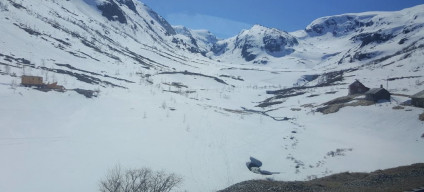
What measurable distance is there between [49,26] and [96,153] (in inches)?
4863

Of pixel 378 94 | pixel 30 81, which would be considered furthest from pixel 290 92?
pixel 30 81

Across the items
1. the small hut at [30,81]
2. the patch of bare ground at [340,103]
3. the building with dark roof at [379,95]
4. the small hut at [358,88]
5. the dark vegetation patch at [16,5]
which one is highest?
the dark vegetation patch at [16,5]

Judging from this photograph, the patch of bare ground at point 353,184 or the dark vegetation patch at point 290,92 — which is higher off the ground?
the dark vegetation patch at point 290,92

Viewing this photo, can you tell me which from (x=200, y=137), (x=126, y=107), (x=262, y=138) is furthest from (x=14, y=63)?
(x=262, y=138)

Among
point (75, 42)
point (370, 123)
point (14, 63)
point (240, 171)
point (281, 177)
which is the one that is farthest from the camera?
point (75, 42)

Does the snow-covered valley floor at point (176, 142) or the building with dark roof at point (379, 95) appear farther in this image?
the building with dark roof at point (379, 95)

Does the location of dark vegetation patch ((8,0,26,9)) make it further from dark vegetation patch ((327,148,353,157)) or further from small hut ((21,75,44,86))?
dark vegetation patch ((327,148,353,157))

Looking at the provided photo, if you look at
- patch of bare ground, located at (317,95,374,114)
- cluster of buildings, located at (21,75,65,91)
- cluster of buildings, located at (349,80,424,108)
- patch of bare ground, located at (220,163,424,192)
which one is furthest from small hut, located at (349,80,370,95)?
cluster of buildings, located at (21,75,65,91)

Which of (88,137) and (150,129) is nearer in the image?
(88,137)

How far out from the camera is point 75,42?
140 meters

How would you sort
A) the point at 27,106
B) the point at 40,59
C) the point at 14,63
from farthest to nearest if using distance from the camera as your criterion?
the point at 40,59, the point at 14,63, the point at 27,106

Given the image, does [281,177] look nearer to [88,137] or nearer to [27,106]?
[88,137]

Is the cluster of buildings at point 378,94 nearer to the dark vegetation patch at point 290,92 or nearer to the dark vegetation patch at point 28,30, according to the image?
the dark vegetation patch at point 290,92

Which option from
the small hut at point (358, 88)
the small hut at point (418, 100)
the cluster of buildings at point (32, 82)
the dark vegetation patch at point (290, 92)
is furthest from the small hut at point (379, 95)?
the cluster of buildings at point (32, 82)
